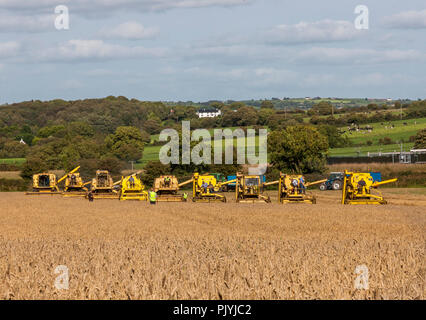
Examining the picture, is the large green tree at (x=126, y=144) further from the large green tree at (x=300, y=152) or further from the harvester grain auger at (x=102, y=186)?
the harvester grain auger at (x=102, y=186)

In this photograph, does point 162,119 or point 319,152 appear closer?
point 319,152

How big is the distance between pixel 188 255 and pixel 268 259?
2.06 meters

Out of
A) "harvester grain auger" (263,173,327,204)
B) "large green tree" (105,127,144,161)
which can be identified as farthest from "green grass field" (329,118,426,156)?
"harvester grain auger" (263,173,327,204)

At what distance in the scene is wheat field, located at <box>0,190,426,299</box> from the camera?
1209cm

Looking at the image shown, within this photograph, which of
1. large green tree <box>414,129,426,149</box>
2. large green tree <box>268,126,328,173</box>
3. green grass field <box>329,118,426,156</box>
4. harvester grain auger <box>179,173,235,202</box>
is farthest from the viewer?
green grass field <box>329,118,426,156</box>

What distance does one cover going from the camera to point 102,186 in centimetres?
5262

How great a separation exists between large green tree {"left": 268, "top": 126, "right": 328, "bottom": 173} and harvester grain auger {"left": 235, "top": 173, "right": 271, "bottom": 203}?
36860 millimetres

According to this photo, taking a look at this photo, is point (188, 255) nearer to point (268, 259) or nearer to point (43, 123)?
point (268, 259)

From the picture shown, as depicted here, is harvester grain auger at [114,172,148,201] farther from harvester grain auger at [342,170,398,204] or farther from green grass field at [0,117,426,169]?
green grass field at [0,117,426,169]

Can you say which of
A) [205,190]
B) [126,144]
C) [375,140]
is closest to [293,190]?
[205,190]

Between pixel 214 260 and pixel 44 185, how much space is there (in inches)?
1807

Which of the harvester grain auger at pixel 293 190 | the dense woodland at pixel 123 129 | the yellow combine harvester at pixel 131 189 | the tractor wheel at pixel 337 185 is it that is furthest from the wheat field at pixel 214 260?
the dense woodland at pixel 123 129

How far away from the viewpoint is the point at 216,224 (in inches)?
1130

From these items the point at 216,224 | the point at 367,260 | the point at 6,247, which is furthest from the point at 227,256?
the point at 216,224
